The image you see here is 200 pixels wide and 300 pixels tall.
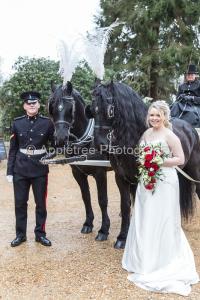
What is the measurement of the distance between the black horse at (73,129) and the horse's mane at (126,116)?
552 mm

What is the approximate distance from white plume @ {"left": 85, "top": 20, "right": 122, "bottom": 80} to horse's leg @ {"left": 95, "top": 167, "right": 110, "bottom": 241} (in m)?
1.23

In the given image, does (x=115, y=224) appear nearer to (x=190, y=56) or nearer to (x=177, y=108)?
(x=177, y=108)

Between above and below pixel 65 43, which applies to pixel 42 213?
below

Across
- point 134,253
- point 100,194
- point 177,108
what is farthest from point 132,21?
point 134,253

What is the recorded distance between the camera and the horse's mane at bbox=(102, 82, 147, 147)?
4.15 meters

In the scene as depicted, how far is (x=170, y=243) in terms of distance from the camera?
12.6 ft

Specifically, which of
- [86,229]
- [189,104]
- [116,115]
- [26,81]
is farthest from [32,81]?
[116,115]

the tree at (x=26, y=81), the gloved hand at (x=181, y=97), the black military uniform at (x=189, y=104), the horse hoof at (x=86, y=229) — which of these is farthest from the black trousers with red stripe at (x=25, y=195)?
the tree at (x=26, y=81)

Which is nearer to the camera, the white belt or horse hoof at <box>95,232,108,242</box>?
the white belt

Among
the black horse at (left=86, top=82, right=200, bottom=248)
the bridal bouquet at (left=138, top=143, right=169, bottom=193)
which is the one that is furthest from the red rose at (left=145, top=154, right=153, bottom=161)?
the black horse at (left=86, top=82, right=200, bottom=248)

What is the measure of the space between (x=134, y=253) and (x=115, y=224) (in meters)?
2.04

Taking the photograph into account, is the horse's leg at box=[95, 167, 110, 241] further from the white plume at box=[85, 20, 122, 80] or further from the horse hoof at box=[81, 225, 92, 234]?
the white plume at box=[85, 20, 122, 80]

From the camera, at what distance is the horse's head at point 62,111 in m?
4.41

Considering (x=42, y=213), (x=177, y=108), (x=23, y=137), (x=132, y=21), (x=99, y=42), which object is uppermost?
(x=132, y=21)
